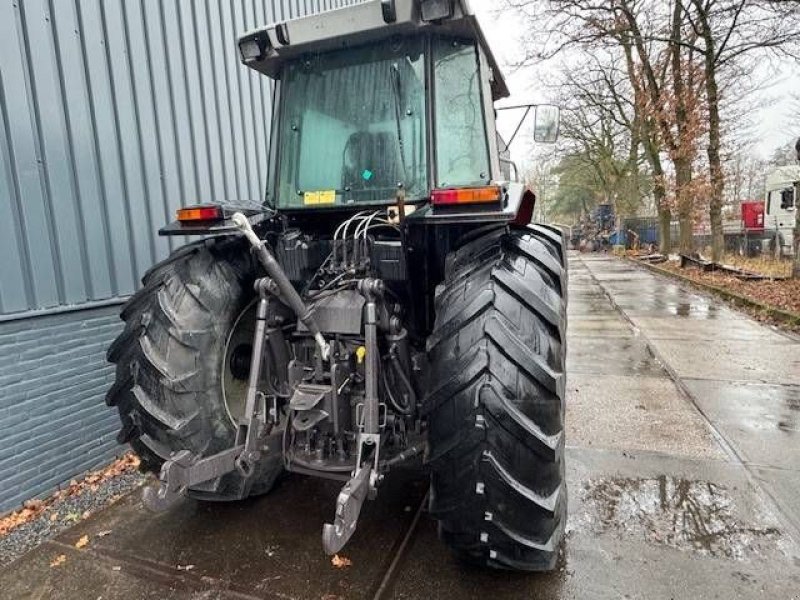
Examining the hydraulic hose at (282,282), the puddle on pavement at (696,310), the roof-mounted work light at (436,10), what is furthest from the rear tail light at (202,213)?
the puddle on pavement at (696,310)

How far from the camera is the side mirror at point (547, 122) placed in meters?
3.38

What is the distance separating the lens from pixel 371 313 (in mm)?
2195

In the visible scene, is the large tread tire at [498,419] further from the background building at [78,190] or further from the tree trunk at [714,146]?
the tree trunk at [714,146]

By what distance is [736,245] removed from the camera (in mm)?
19016

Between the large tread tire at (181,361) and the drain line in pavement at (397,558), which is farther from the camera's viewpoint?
the large tread tire at (181,361)

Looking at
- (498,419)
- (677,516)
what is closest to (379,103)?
(498,419)

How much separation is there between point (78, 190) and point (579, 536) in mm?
3846

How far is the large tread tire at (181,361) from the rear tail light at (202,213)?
15cm

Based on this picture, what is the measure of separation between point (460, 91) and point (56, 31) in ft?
9.12

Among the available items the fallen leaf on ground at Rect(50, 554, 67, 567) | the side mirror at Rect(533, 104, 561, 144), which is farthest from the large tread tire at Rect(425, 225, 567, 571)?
the fallen leaf on ground at Rect(50, 554, 67, 567)

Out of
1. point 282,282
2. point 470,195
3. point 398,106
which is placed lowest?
point 282,282

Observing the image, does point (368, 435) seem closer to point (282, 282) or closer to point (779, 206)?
point (282, 282)

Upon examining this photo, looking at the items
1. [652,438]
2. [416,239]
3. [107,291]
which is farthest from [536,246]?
[107,291]

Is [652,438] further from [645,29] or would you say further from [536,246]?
[645,29]
